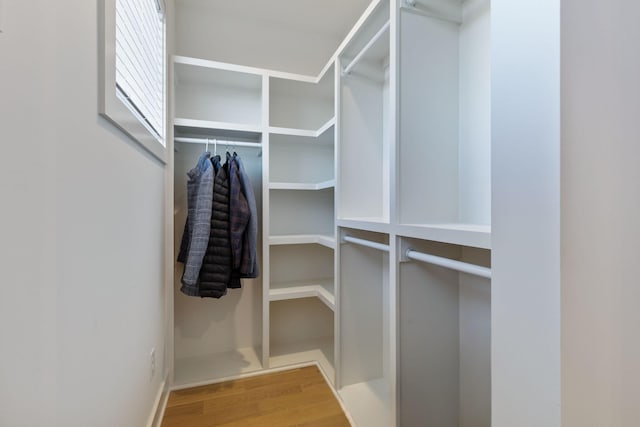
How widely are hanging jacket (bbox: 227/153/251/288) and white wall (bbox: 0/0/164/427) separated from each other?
2.19 feet

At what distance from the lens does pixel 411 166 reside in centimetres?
110

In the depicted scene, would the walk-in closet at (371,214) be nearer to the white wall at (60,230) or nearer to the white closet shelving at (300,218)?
the white closet shelving at (300,218)

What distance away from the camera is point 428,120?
1.12m

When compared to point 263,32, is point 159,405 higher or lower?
lower

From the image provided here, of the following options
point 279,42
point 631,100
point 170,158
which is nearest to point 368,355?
point 631,100

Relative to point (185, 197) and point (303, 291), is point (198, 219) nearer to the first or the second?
point (185, 197)

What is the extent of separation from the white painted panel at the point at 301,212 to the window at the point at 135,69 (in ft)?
2.97

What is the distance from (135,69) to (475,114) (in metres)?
1.43

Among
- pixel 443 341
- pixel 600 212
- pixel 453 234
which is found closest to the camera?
pixel 600 212

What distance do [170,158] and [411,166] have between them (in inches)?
57.9

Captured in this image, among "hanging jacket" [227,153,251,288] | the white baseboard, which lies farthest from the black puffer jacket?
the white baseboard

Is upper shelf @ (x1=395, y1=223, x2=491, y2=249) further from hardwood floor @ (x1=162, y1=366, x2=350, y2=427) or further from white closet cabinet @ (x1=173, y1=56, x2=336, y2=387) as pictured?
hardwood floor @ (x1=162, y1=366, x2=350, y2=427)

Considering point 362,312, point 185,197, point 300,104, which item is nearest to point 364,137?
point 300,104

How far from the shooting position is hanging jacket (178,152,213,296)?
1.47m
